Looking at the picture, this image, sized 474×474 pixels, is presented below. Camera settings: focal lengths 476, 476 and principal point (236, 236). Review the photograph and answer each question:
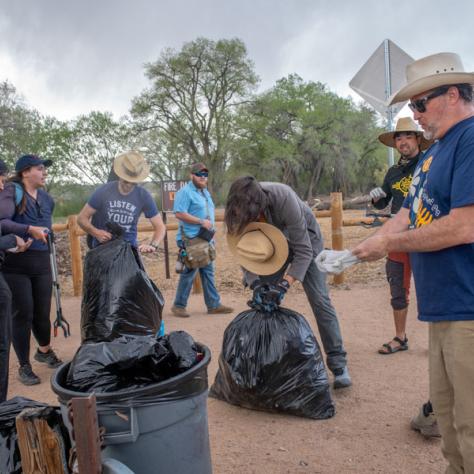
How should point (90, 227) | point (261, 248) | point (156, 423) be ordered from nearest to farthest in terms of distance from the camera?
point (156, 423), point (261, 248), point (90, 227)

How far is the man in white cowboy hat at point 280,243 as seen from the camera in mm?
2863

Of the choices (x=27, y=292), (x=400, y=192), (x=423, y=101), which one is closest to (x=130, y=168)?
(x=27, y=292)

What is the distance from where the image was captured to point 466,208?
1.62 meters

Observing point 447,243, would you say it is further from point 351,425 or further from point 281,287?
point 351,425

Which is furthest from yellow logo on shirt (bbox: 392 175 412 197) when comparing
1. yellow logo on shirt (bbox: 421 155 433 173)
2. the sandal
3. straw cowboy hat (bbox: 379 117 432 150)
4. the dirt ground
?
yellow logo on shirt (bbox: 421 155 433 173)

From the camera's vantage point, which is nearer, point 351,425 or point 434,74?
point 434,74

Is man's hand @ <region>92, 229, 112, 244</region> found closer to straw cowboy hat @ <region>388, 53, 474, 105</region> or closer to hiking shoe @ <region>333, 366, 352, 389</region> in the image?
hiking shoe @ <region>333, 366, 352, 389</region>

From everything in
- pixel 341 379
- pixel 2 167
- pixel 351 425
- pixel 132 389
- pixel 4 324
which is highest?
pixel 2 167

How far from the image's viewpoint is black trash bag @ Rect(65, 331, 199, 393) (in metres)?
1.66

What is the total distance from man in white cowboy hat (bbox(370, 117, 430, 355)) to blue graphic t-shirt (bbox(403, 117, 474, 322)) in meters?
1.83

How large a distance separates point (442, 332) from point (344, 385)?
5.13ft

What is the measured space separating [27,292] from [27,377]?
2.14 ft

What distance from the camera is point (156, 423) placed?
1.59 m

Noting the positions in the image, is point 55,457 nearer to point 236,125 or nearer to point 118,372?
point 118,372
